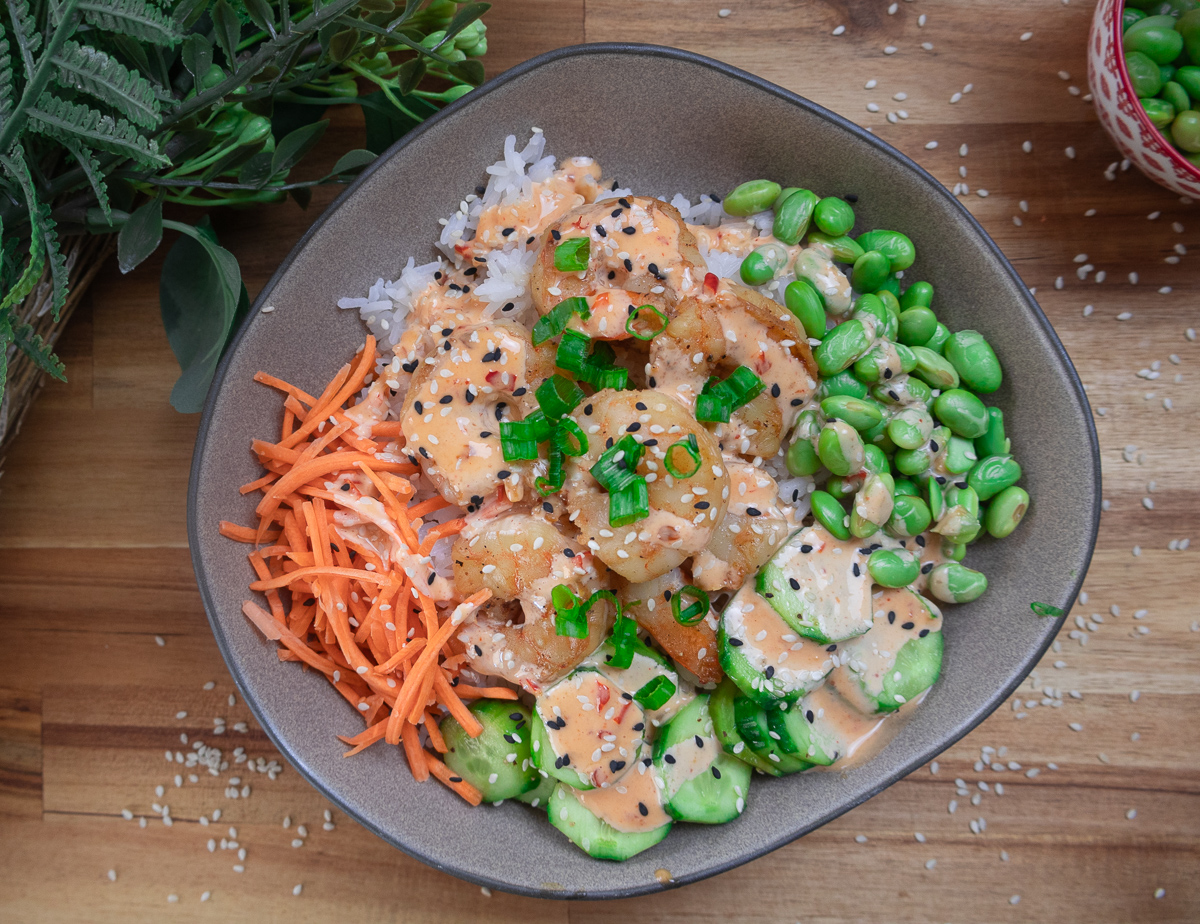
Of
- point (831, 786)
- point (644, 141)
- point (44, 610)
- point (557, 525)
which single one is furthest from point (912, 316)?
point (44, 610)

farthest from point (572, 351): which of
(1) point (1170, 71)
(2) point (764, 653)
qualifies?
(1) point (1170, 71)

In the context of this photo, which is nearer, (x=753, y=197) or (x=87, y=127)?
(x=87, y=127)

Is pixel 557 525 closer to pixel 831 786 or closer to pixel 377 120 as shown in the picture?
pixel 831 786

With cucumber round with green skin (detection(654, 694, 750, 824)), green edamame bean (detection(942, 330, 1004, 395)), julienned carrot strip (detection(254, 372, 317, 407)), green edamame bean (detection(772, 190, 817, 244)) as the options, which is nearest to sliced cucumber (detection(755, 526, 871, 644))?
cucumber round with green skin (detection(654, 694, 750, 824))

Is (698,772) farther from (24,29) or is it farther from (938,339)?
(24,29)

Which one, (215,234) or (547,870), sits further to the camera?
(215,234)
